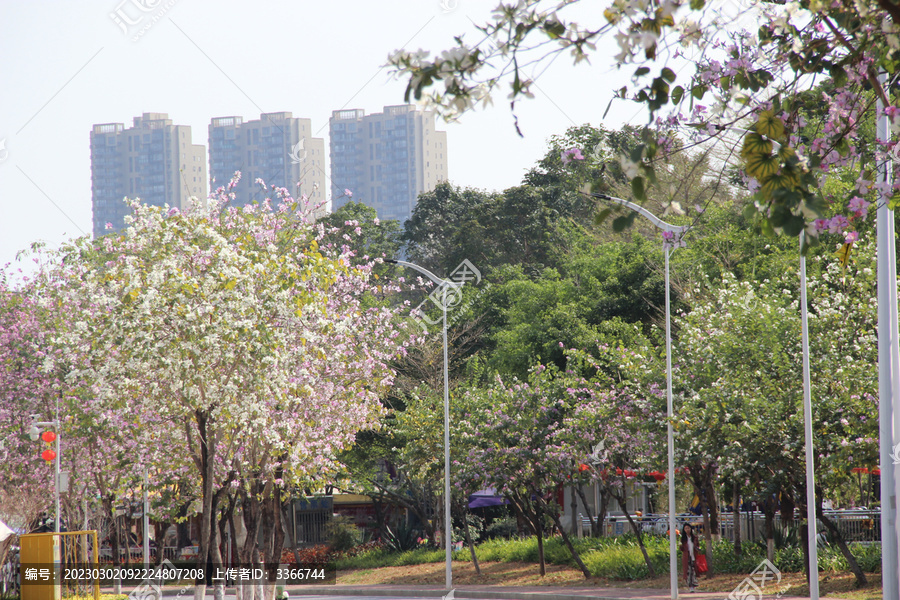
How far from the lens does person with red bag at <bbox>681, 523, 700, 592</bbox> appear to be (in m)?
21.3

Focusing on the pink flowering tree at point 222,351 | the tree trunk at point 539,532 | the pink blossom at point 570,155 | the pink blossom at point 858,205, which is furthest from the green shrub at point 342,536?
the pink blossom at point 858,205

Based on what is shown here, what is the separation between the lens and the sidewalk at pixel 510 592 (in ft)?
Result: 68.1

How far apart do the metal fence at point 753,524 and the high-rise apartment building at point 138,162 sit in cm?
11532

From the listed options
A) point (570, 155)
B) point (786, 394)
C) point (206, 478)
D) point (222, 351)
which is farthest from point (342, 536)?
point (570, 155)

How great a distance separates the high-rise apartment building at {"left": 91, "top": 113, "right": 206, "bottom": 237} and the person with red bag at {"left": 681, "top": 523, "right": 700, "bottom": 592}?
12370 cm

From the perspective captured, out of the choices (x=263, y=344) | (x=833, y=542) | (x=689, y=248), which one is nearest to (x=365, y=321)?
(x=263, y=344)

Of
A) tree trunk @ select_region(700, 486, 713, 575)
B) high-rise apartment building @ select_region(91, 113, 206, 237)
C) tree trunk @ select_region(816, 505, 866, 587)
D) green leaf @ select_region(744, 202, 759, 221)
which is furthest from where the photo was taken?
high-rise apartment building @ select_region(91, 113, 206, 237)

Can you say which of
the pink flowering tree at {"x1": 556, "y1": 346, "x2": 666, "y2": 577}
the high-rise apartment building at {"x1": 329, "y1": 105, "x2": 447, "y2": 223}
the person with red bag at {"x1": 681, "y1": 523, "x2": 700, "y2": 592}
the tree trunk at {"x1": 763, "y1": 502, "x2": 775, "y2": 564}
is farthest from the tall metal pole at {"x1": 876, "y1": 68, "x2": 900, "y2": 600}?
the high-rise apartment building at {"x1": 329, "y1": 105, "x2": 447, "y2": 223}

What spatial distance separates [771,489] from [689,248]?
1298 cm

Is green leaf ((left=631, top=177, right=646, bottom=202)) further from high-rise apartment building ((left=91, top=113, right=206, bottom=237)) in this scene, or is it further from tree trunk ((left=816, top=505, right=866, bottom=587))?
high-rise apartment building ((left=91, top=113, right=206, bottom=237))

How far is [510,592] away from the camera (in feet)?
80.6

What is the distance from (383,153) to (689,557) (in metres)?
126

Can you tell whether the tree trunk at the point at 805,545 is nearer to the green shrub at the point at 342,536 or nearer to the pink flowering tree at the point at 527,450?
the pink flowering tree at the point at 527,450

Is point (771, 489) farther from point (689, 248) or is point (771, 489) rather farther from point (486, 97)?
point (486, 97)
